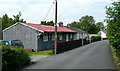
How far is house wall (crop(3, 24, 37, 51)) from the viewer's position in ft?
74.2

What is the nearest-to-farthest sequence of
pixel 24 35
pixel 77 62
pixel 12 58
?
pixel 12 58
pixel 77 62
pixel 24 35

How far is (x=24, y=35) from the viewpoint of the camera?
23.5 metres

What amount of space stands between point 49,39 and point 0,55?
16.9m

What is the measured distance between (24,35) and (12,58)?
14.0 metres

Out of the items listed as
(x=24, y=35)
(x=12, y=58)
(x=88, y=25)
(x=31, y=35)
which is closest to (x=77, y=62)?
(x=12, y=58)

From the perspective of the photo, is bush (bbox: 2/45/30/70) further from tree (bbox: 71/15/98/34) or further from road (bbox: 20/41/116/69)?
tree (bbox: 71/15/98/34)

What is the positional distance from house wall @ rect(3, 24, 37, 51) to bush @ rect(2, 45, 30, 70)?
446 inches

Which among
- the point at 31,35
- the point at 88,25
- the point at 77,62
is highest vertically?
the point at 88,25

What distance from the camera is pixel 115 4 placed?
820 cm

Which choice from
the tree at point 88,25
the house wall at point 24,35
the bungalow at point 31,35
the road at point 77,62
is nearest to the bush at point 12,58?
the road at point 77,62

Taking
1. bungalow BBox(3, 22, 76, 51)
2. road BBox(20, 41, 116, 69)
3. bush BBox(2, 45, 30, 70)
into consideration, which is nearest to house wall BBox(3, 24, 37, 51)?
bungalow BBox(3, 22, 76, 51)

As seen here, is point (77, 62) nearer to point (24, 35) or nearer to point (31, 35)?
point (31, 35)

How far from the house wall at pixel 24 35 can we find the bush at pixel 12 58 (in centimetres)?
1133

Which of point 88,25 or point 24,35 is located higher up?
point 88,25
